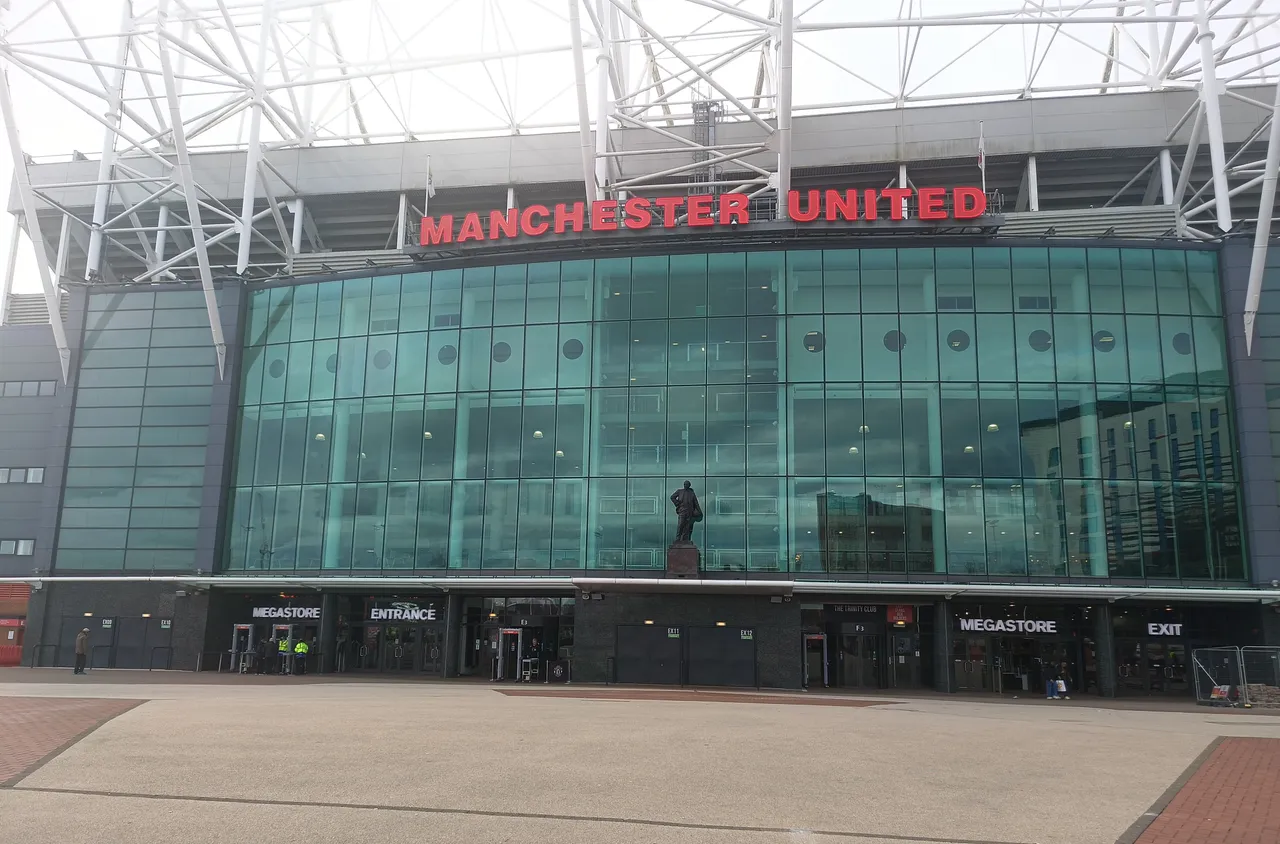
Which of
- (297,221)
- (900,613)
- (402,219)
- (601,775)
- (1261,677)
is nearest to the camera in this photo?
(601,775)

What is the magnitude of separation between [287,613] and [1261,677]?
34986 mm

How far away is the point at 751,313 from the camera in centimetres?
3784

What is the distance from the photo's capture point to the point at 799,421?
1441 inches

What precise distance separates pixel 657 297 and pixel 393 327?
35.9 ft

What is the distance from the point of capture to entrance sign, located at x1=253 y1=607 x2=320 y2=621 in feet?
134

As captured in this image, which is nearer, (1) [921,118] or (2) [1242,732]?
(2) [1242,732]

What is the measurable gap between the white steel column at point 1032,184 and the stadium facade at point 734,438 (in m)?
0.43

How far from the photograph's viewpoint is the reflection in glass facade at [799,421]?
116 ft

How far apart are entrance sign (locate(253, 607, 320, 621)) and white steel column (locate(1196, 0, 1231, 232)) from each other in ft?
123

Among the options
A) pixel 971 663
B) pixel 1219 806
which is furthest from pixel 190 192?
pixel 1219 806

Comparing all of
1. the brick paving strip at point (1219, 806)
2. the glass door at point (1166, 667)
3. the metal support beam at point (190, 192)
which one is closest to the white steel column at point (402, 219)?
the metal support beam at point (190, 192)

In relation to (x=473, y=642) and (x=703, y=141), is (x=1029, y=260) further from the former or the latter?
(x=473, y=642)

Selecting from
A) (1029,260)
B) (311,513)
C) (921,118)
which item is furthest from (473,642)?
(921,118)

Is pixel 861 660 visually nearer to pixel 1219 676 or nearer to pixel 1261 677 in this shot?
pixel 1219 676
